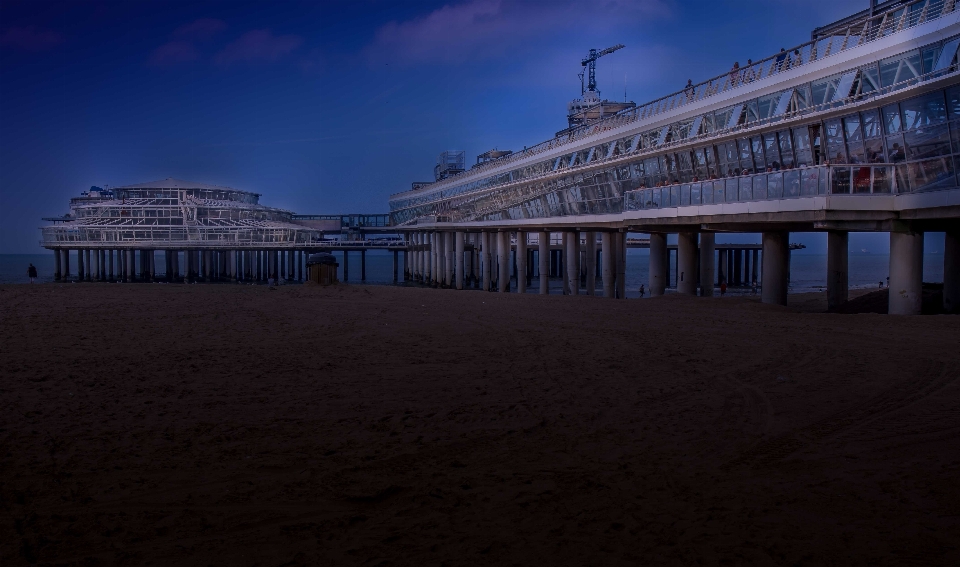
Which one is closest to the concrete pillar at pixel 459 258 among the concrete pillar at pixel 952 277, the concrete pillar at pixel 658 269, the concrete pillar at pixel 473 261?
the concrete pillar at pixel 473 261

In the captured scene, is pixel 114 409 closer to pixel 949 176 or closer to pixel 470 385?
pixel 470 385

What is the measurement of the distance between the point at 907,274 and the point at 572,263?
58.0 feet

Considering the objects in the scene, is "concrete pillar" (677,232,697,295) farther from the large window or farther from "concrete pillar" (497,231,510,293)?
"concrete pillar" (497,231,510,293)

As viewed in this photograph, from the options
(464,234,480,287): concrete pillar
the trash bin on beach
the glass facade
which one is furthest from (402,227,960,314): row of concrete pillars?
the trash bin on beach

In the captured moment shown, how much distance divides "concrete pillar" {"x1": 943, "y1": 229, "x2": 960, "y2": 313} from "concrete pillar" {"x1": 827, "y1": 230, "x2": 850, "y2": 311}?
10.6 feet

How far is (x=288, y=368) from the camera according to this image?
30.8 ft

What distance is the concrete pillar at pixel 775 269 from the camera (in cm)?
2088

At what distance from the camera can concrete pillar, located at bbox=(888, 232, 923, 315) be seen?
15688 millimetres

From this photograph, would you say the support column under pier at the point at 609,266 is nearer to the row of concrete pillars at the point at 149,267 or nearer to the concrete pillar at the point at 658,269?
the concrete pillar at the point at 658,269

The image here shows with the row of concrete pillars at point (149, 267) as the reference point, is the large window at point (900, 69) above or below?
above

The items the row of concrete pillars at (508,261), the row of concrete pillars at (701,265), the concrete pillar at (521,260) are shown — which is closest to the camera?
the row of concrete pillars at (701,265)

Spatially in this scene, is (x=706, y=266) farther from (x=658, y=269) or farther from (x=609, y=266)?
(x=609, y=266)

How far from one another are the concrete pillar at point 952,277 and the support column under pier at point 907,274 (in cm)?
225

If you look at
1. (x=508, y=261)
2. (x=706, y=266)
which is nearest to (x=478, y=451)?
(x=706, y=266)
